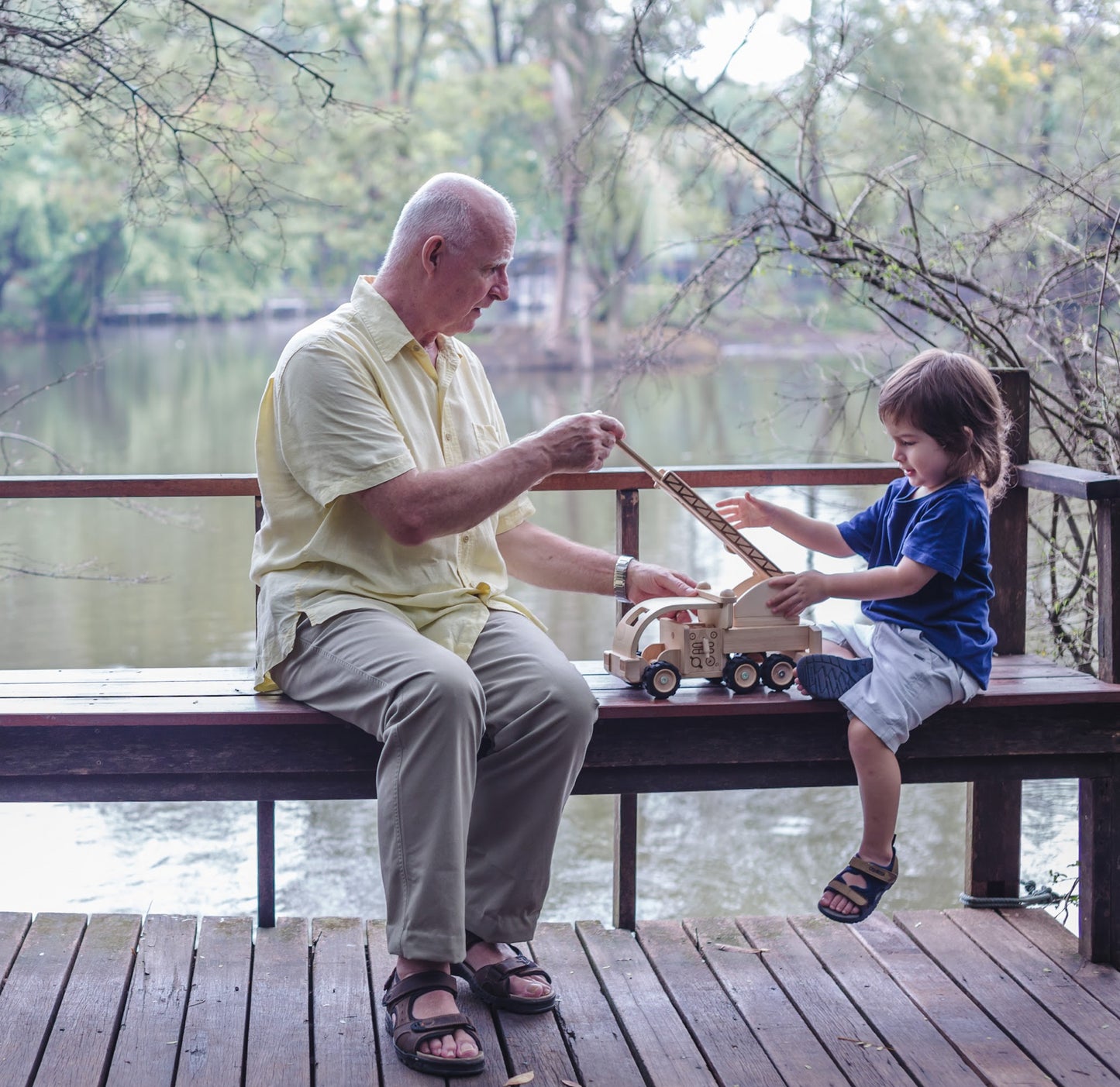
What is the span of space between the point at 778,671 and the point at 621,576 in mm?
344

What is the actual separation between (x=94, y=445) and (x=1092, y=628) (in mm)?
10550

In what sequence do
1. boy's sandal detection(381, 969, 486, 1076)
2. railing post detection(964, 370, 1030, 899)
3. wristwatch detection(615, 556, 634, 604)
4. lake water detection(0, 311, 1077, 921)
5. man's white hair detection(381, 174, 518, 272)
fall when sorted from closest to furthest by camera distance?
boy's sandal detection(381, 969, 486, 1076) → man's white hair detection(381, 174, 518, 272) → wristwatch detection(615, 556, 634, 604) → railing post detection(964, 370, 1030, 899) → lake water detection(0, 311, 1077, 921)

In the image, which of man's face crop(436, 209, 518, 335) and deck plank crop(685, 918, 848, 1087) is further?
man's face crop(436, 209, 518, 335)

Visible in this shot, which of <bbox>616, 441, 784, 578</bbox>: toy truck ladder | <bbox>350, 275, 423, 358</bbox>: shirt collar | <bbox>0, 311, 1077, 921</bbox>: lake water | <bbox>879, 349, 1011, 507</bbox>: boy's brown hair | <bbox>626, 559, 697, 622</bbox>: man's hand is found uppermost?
<bbox>350, 275, 423, 358</bbox>: shirt collar

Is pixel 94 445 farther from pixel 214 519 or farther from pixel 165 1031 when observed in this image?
pixel 165 1031

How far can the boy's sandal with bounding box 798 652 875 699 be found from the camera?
2324mm

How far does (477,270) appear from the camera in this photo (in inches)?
91.9

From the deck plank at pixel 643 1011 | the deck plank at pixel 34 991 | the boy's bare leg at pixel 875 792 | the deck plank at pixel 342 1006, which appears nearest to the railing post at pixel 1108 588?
the boy's bare leg at pixel 875 792

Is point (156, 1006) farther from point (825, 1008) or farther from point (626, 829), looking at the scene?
point (825, 1008)

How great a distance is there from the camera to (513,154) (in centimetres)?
2481

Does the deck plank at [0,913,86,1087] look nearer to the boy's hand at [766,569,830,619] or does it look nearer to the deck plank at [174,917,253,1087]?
the deck plank at [174,917,253,1087]

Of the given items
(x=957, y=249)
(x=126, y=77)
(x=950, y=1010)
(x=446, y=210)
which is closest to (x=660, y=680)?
(x=950, y=1010)

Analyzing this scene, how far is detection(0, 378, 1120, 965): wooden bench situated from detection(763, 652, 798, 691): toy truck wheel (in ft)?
0.08

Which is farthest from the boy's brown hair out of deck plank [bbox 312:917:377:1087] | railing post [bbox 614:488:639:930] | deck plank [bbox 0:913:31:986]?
deck plank [bbox 0:913:31:986]
